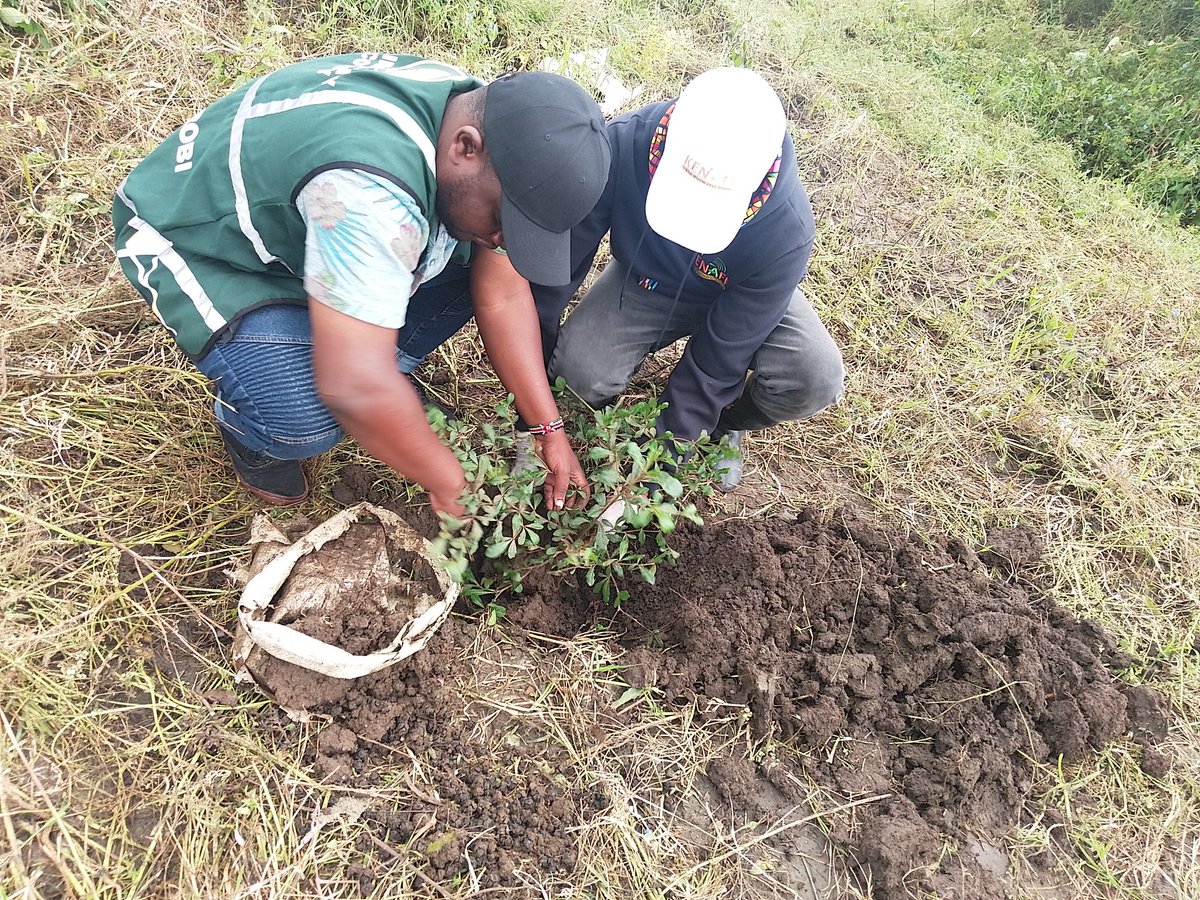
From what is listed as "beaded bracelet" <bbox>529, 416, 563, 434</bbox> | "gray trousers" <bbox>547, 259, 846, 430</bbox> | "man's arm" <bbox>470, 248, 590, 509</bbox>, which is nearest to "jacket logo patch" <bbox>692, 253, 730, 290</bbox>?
"gray trousers" <bbox>547, 259, 846, 430</bbox>

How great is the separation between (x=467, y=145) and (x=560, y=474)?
2.98 ft

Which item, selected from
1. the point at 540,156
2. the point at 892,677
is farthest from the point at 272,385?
the point at 892,677

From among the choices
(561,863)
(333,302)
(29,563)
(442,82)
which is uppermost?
(442,82)

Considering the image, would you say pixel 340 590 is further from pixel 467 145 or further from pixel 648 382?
pixel 648 382

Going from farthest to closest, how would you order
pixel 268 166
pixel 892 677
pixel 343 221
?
pixel 892 677 → pixel 268 166 → pixel 343 221

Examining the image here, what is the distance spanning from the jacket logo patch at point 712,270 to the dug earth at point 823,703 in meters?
0.81

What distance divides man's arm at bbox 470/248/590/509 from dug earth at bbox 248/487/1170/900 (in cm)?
37

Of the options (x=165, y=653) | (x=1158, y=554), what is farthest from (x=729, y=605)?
(x=1158, y=554)

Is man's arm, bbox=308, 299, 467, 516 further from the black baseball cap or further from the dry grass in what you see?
the dry grass

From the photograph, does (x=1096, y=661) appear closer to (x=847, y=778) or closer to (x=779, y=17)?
(x=847, y=778)

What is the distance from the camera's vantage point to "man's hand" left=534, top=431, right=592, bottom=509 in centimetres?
206

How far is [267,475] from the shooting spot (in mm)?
2100

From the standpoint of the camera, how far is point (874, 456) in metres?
2.87

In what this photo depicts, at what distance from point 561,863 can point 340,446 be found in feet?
4.63
